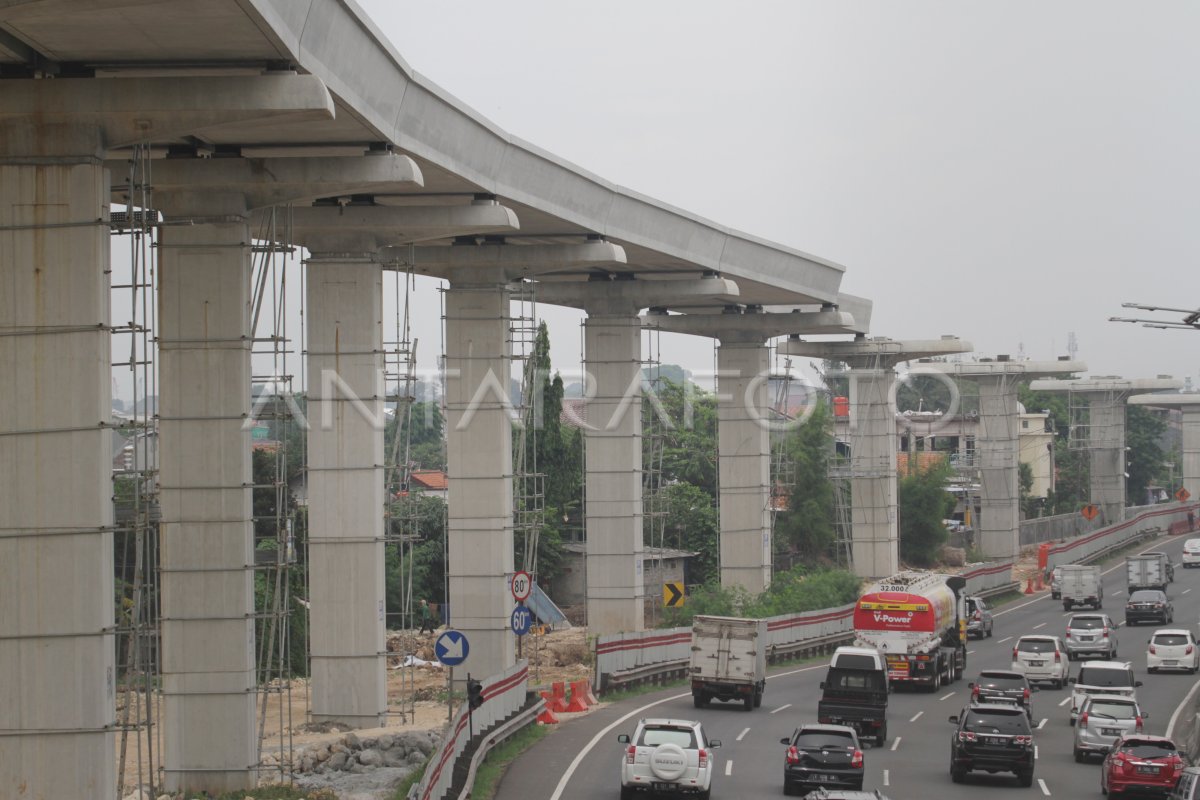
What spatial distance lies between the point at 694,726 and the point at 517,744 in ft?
23.7

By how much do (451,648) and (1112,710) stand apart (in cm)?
1322

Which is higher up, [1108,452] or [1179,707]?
[1108,452]

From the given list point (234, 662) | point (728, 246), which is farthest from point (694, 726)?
point (728, 246)

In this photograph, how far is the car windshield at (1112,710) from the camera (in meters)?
33.9

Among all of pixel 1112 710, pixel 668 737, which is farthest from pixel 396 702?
pixel 1112 710

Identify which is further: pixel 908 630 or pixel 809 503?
pixel 809 503

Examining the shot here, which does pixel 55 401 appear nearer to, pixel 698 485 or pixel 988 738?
pixel 988 738

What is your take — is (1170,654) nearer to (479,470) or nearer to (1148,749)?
(479,470)

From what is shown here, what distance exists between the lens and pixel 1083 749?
33.5 metres

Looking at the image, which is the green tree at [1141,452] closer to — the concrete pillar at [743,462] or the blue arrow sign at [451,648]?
the concrete pillar at [743,462]

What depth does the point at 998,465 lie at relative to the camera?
318ft

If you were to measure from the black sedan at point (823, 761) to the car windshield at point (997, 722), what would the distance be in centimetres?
297

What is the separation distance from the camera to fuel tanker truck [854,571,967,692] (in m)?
44.6

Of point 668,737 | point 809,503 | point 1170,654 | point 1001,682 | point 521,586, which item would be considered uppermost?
point 809,503
